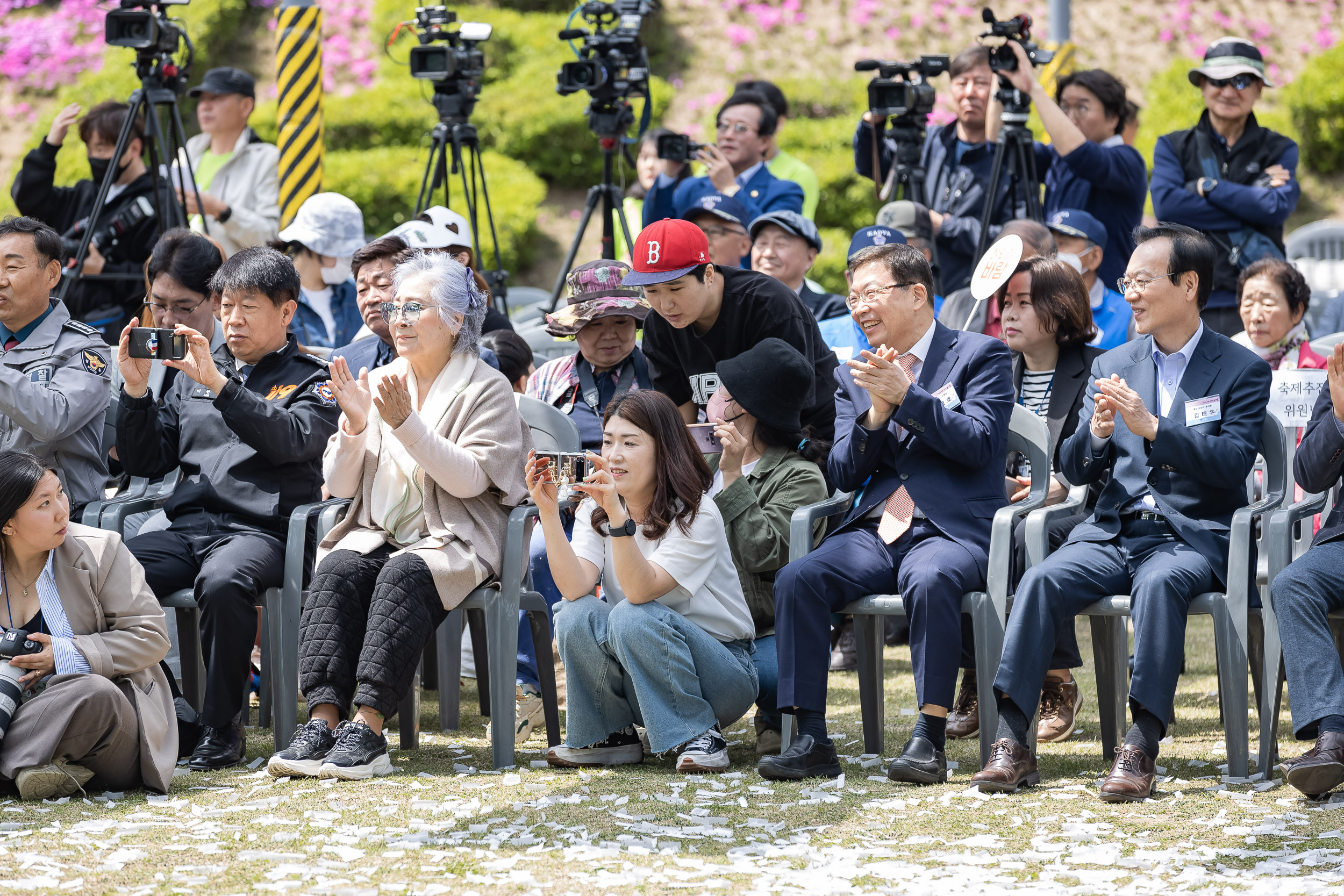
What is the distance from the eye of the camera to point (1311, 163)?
14.4 meters

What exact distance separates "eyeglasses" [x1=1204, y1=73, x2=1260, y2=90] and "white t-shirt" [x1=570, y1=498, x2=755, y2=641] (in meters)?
3.51

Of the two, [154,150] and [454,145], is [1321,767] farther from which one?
[154,150]

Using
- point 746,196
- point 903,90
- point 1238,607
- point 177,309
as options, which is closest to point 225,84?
point 746,196

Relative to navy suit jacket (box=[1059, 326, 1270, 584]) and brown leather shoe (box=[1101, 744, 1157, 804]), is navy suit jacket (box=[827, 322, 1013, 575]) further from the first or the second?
brown leather shoe (box=[1101, 744, 1157, 804])

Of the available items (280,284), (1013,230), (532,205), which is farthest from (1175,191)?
(532,205)

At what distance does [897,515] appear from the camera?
4414 mm

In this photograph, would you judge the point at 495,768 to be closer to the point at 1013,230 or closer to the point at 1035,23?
the point at 1013,230

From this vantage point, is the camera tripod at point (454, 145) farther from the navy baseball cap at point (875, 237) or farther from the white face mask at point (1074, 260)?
the white face mask at point (1074, 260)

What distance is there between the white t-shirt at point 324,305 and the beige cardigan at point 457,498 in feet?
7.29

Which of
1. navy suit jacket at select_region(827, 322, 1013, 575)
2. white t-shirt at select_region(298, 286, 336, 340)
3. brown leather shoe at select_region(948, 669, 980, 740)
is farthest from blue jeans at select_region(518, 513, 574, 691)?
white t-shirt at select_region(298, 286, 336, 340)

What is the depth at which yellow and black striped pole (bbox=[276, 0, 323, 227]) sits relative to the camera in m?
8.52

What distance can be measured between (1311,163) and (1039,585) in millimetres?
11928

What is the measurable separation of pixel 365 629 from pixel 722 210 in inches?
110

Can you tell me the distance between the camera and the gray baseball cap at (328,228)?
21.2ft
